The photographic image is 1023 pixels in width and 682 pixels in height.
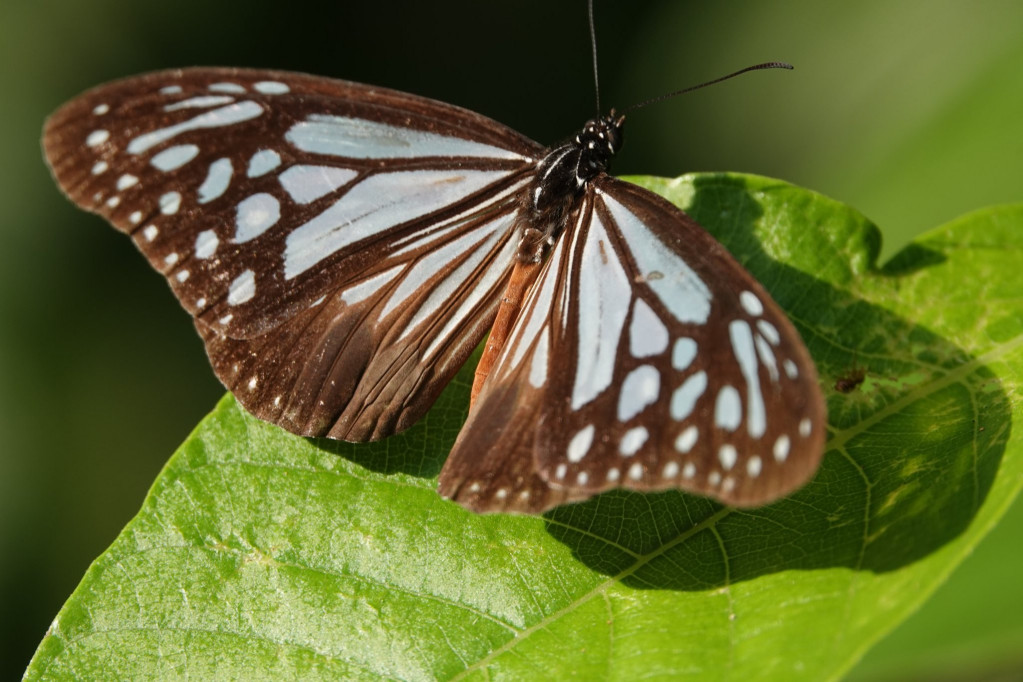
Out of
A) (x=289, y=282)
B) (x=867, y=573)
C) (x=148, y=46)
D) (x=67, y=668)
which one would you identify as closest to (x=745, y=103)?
(x=148, y=46)

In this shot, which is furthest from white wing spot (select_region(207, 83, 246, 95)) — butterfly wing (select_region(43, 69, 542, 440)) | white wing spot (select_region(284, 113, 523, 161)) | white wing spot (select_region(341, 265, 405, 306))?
white wing spot (select_region(341, 265, 405, 306))

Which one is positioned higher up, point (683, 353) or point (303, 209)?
point (303, 209)

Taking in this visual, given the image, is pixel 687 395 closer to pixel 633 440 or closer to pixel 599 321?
pixel 633 440

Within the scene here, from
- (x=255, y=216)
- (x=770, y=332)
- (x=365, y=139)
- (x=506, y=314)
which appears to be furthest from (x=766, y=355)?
(x=255, y=216)

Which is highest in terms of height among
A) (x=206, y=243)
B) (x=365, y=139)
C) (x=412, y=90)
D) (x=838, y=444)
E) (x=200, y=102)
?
(x=412, y=90)

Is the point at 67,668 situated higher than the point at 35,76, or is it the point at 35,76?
the point at 35,76

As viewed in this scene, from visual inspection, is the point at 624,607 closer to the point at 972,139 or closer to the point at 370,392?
the point at 370,392

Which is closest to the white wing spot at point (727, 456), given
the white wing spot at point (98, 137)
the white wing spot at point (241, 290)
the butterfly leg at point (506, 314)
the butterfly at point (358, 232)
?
the butterfly at point (358, 232)
